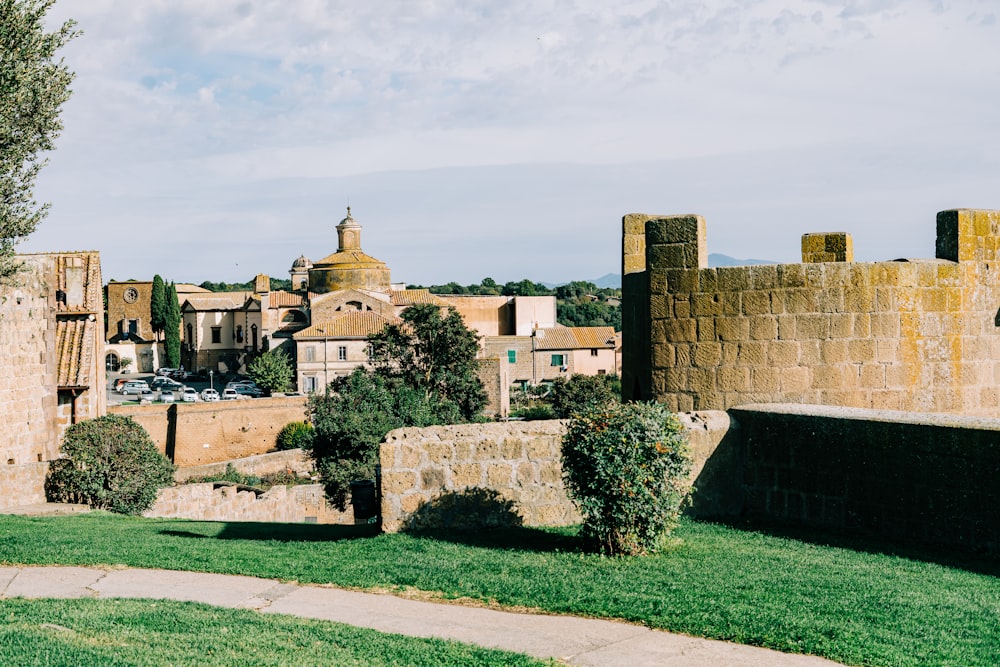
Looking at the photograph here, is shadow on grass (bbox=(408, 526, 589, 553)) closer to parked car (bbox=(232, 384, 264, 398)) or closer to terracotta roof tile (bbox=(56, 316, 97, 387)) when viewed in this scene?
terracotta roof tile (bbox=(56, 316, 97, 387))

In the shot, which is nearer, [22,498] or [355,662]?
A: [355,662]

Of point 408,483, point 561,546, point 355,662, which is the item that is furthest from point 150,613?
point 561,546

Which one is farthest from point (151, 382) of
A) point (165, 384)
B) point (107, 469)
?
point (107, 469)

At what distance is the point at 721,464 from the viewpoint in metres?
9.48

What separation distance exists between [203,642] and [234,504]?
19.0m

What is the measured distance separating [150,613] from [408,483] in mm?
2651

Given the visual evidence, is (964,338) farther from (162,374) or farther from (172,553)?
(162,374)

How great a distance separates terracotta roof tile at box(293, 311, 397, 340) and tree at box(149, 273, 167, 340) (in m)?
24.3

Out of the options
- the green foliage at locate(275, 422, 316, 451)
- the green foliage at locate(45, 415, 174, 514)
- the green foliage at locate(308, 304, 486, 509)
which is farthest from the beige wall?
the green foliage at locate(45, 415, 174, 514)

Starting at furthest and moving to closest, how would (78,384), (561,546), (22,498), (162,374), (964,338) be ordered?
1. (162,374)
2. (78,384)
3. (22,498)
4. (964,338)
5. (561,546)

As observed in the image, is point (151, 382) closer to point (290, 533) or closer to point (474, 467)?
point (290, 533)

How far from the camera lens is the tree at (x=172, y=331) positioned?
87.3m

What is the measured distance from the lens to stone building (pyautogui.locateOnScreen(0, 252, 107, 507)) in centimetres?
2083

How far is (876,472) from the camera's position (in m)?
8.37
